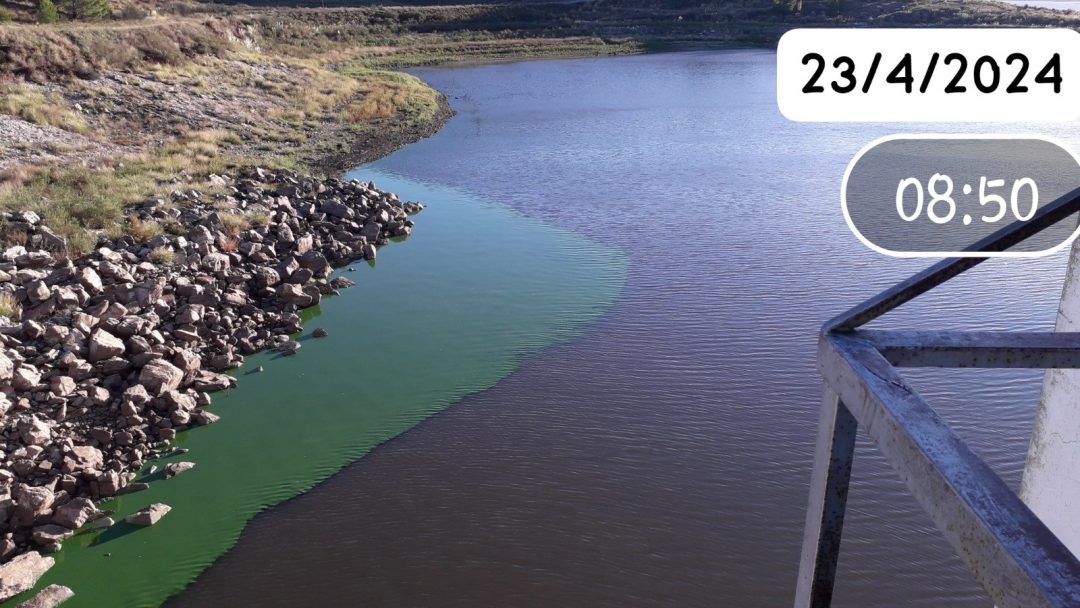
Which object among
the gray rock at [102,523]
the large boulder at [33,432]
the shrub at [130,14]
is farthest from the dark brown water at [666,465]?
the shrub at [130,14]

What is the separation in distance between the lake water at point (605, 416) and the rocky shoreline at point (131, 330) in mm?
421

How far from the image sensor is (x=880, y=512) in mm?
6418

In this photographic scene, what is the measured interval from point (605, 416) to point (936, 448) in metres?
6.56

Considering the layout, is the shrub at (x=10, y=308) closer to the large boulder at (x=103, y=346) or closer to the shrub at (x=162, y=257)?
the large boulder at (x=103, y=346)

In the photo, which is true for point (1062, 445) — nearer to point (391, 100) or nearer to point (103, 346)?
point (103, 346)

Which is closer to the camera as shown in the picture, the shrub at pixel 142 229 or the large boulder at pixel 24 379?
the large boulder at pixel 24 379

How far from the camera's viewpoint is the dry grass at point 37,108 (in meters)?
17.5

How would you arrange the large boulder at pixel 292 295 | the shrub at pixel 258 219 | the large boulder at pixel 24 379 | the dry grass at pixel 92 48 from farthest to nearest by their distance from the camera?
1. the dry grass at pixel 92 48
2. the shrub at pixel 258 219
3. the large boulder at pixel 292 295
4. the large boulder at pixel 24 379

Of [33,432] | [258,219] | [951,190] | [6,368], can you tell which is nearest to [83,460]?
[33,432]

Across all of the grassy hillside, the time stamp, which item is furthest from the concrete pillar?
the grassy hillside

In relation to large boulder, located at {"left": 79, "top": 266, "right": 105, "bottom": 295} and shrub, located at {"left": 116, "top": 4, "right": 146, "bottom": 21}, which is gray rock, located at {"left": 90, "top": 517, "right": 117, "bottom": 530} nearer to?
large boulder, located at {"left": 79, "top": 266, "right": 105, "bottom": 295}

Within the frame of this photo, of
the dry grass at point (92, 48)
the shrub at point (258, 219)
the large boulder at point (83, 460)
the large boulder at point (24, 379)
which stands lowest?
the large boulder at point (83, 460)

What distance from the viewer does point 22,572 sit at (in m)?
5.77
